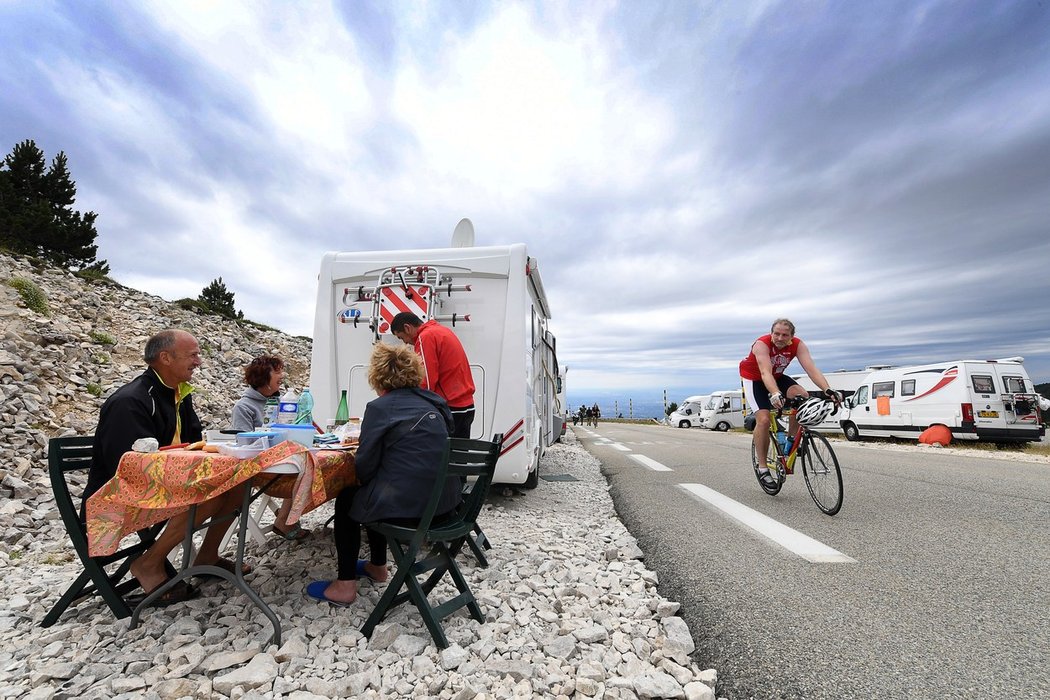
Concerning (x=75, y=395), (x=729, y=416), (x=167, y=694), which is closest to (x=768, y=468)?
(x=167, y=694)

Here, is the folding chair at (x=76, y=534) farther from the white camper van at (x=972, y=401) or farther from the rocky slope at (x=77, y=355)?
the white camper van at (x=972, y=401)

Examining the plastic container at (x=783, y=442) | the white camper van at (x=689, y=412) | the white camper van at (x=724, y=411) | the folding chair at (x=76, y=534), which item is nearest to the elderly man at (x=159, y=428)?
the folding chair at (x=76, y=534)

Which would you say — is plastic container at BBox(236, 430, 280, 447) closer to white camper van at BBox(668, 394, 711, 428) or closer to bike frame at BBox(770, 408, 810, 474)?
bike frame at BBox(770, 408, 810, 474)

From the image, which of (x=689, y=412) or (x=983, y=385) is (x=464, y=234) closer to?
(x=983, y=385)

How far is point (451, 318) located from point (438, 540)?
2.88m

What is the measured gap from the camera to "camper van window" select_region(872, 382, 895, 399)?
15.8 meters

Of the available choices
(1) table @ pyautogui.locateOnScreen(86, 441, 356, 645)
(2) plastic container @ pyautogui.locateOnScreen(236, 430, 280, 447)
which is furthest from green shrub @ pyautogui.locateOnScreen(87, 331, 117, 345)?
(2) plastic container @ pyautogui.locateOnScreen(236, 430, 280, 447)

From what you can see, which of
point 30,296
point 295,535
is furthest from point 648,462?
point 30,296

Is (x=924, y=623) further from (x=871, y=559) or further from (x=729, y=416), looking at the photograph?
(x=729, y=416)

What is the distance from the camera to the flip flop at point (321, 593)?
2943 mm

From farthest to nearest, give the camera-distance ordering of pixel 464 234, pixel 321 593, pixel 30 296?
pixel 30 296, pixel 464 234, pixel 321 593

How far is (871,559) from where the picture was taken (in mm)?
3666

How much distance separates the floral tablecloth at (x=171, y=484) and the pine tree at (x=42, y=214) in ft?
73.2

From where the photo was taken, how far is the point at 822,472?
518 centimetres
